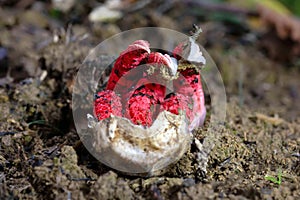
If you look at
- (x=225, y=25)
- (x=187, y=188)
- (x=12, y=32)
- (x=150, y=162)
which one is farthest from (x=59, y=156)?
(x=225, y=25)

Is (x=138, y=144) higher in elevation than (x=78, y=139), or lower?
lower

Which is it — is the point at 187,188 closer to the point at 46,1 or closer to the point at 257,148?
the point at 257,148

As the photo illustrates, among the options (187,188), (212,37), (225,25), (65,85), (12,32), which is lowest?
(187,188)

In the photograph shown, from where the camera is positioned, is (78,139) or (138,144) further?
(78,139)

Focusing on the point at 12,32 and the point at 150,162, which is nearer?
the point at 150,162
